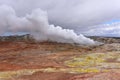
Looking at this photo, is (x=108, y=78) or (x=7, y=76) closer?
(x=108, y=78)

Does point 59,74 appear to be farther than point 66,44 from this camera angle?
No

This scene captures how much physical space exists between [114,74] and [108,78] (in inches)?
96.6

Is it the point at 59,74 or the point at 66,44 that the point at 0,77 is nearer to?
the point at 59,74

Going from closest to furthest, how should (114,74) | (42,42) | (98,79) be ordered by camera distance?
(98,79) < (114,74) < (42,42)

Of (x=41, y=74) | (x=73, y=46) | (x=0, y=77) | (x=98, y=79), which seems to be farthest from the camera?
(x=73, y=46)

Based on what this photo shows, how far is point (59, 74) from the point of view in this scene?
134ft

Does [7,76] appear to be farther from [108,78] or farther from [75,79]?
[108,78]

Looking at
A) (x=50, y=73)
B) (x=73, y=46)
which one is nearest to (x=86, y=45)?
(x=73, y=46)

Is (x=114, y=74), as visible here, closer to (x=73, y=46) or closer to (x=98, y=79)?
(x=98, y=79)

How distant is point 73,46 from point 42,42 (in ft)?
75.7

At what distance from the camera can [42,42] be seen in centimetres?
12431

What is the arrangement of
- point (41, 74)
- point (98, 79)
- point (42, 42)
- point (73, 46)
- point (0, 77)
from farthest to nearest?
point (42, 42), point (73, 46), point (41, 74), point (0, 77), point (98, 79)

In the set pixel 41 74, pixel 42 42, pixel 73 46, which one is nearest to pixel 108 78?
pixel 41 74

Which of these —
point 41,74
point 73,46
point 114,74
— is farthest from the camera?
point 73,46
